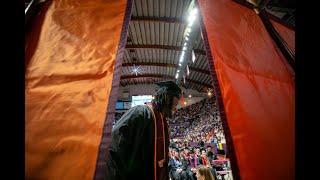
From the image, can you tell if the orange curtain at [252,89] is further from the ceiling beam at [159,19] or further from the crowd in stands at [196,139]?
the ceiling beam at [159,19]

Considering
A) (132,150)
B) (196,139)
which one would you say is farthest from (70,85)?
(196,139)

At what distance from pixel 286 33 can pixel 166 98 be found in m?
1.58

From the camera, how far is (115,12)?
2.16 m

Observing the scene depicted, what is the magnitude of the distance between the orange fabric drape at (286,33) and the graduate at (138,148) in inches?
64.6

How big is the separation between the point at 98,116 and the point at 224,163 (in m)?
9.22

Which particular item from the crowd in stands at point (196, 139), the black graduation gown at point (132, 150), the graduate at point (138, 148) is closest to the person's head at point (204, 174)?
the crowd in stands at point (196, 139)

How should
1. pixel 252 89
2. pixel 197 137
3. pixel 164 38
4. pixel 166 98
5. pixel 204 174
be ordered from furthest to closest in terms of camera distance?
pixel 197 137 < pixel 164 38 < pixel 204 174 < pixel 166 98 < pixel 252 89

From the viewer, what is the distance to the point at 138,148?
2.39m

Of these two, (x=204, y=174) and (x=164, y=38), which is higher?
(x=164, y=38)

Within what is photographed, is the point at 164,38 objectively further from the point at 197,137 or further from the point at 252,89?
the point at 252,89

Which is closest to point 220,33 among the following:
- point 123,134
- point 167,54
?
point 123,134

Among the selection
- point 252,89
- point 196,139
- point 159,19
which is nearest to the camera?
point 252,89

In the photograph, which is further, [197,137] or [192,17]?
[197,137]
